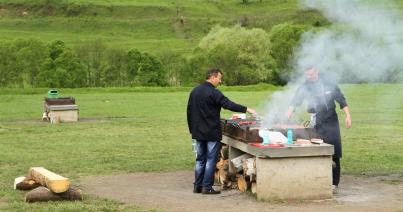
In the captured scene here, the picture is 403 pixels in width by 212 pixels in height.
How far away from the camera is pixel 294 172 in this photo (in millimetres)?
10953

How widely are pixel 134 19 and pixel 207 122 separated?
110 meters

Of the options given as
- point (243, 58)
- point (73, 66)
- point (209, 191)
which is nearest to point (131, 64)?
point (73, 66)

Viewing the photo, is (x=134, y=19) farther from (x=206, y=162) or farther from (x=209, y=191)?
(x=209, y=191)

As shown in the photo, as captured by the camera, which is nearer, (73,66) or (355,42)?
(355,42)

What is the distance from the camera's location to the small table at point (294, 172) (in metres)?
10.9

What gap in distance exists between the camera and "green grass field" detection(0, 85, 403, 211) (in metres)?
14.2

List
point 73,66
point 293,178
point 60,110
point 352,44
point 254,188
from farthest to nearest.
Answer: point 73,66 → point 60,110 → point 352,44 → point 254,188 → point 293,178

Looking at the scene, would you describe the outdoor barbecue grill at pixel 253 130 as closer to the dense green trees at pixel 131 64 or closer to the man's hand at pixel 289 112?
the man's hand at pixel 289 112

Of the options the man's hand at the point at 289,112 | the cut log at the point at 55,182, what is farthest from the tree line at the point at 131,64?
the cut log at the point at 55,182

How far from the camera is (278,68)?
5847 cm

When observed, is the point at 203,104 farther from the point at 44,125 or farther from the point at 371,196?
the point at 44,125

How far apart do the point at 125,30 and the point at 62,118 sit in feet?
293

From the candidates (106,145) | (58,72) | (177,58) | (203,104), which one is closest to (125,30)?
(177,58)

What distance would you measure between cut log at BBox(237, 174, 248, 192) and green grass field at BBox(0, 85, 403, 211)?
7.44 ft
